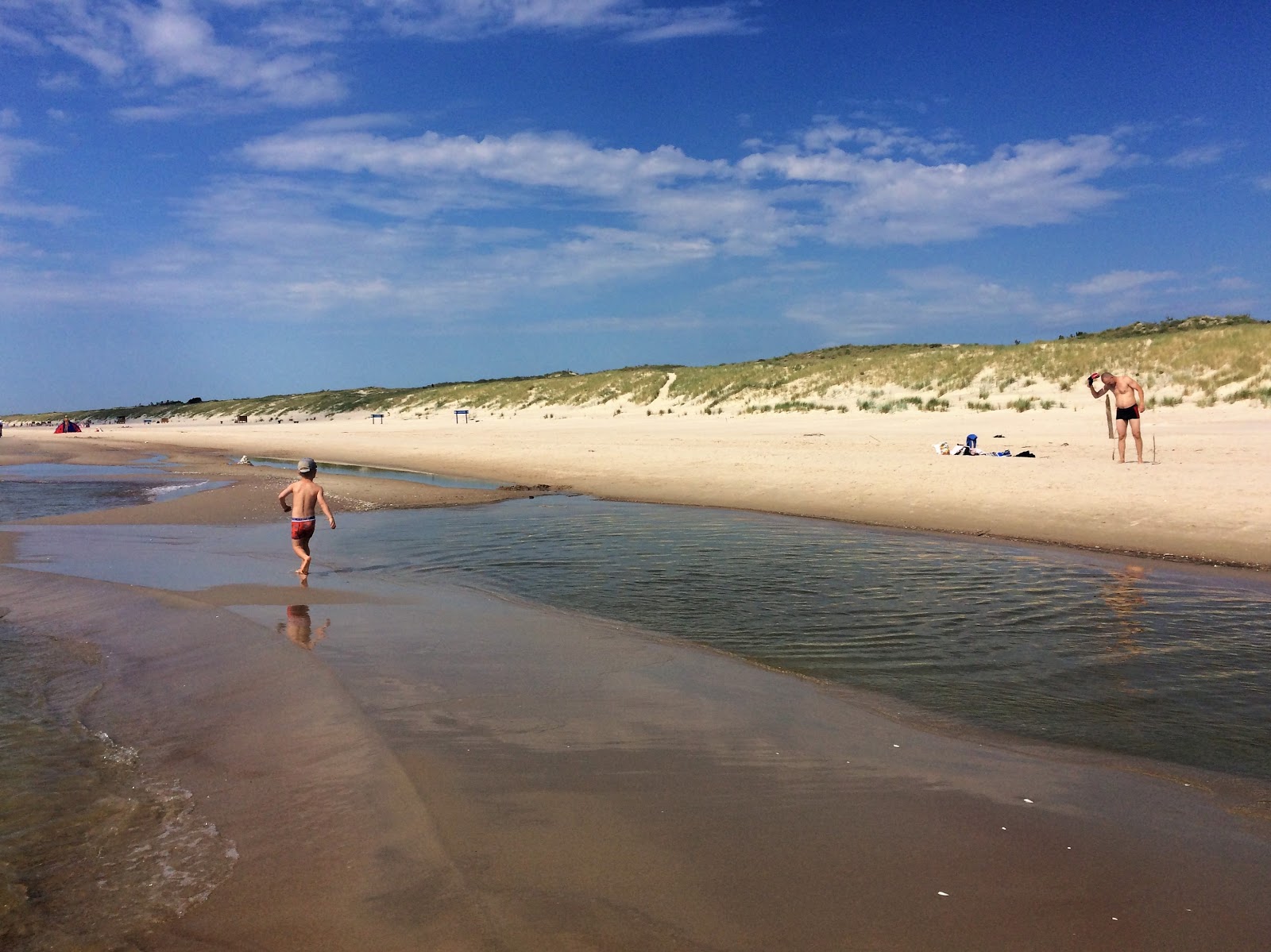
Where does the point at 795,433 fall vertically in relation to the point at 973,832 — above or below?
above

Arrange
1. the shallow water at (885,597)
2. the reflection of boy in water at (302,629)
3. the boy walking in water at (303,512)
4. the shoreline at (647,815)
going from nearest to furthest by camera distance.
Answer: the shoreline at (647,815)
the shallow water at (885,597)
the reflection of boy in water at (302,629)
the boy walking in water at (303,512)

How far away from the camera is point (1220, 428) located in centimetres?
1947

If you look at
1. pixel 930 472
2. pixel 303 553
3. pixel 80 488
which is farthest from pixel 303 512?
pixel 80 488

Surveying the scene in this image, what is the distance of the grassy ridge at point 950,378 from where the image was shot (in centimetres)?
2794

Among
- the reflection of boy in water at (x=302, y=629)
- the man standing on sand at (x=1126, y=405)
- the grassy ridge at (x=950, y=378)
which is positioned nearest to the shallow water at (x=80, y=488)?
the reflection of boy in water at (x=302, y=629)

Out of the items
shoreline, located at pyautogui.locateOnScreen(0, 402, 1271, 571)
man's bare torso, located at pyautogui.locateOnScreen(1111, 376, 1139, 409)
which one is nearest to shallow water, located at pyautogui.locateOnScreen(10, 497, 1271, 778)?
shoreline, located at pyautogui.locateOnScreen(0, 402, 1271, 571)

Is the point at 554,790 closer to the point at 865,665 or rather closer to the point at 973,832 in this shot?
the point at 973,832

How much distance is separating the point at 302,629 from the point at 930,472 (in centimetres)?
1182

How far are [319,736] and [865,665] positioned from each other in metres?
3.71

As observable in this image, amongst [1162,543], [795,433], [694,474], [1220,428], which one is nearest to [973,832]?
[1162,543]

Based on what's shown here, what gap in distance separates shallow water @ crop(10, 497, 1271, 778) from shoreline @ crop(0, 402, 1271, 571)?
104 cm

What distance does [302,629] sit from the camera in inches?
289

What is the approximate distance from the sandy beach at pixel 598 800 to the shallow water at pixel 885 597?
1.70 feet

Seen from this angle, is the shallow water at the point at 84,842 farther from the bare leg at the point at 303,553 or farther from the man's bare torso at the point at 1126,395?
the man's bare torso at the point at 1126,395
